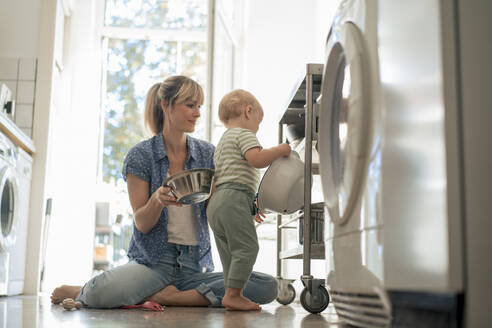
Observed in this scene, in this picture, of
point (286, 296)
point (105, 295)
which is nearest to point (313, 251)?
point (286, 296)

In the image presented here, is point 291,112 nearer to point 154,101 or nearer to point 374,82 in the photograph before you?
point 154,101

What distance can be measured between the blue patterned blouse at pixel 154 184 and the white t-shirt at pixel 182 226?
0.8 inches

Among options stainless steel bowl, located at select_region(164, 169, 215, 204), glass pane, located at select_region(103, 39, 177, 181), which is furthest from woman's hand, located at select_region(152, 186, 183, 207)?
glass pane, located at select_region(103, 39, 177, 181)

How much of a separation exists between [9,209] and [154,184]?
3.87 feet

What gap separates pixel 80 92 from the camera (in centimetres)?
462

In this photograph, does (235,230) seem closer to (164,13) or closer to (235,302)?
(235,302)

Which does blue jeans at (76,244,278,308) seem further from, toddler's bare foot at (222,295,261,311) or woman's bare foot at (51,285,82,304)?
toddler's bare foot at (222,295,261,311)

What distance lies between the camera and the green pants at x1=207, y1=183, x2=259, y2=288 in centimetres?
163

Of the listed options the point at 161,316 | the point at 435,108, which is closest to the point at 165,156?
the point at 161,316

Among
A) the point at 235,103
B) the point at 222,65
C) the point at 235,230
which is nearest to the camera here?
the point at 235,230

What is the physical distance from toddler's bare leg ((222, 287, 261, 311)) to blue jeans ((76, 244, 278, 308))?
0.23 metres

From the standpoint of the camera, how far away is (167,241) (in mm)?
1907

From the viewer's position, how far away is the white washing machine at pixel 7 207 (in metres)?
2.61

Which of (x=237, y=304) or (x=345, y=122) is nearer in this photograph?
(x=345, y=122)
